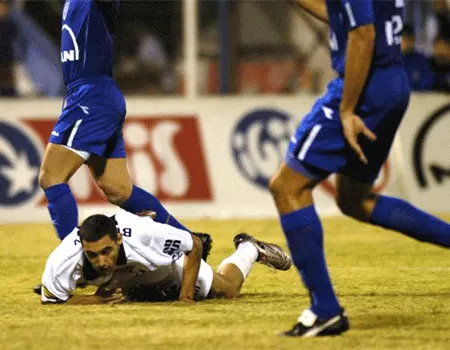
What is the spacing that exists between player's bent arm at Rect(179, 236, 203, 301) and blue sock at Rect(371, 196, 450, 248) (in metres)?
1.03

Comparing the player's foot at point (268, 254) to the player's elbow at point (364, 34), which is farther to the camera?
the player's foot at point (268, 254)

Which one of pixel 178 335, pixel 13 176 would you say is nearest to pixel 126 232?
pixel 178 335

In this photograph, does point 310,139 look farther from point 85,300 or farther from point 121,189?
point 121,189

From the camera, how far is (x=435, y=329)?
557 centimetres

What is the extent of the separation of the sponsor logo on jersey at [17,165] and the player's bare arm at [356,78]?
6.91 metres

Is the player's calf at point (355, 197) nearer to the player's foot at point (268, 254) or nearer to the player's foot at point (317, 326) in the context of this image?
the player's foot at point (317, 326)

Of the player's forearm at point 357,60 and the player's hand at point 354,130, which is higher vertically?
the player's forearm at point 357,60

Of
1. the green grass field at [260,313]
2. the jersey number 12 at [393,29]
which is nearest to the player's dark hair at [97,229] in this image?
the green grass field at [260,313]

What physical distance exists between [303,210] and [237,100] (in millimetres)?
6876

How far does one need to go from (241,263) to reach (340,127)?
2.00 m

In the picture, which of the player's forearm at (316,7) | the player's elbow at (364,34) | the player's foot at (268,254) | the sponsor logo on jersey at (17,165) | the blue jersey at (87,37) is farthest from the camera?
the sponsor logo on jersey at (17,165)

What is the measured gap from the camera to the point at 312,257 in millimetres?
5324

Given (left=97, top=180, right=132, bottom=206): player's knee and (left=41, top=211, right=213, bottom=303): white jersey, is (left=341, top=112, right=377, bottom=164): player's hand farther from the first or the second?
(left=97, top=180, right=132, bottom=206): player's knee

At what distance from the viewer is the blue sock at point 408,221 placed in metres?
5.93
